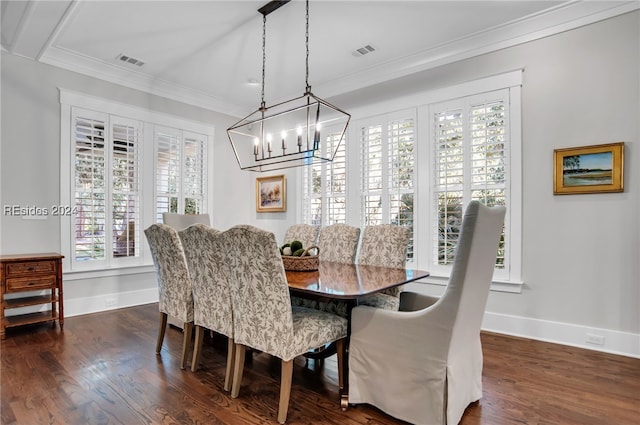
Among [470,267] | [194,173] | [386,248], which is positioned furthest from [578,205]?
[194,173]

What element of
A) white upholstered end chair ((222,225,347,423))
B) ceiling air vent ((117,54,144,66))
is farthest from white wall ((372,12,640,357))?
ceiling air vent ((117,54,144,66))

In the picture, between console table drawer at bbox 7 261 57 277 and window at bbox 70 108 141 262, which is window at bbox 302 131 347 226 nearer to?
window at bbox 70 108 141 262

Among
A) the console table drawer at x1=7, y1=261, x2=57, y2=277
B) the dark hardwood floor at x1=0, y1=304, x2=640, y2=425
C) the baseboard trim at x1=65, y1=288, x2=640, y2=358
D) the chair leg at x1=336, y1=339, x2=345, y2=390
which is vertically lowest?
the dark hardwood floor at x1=0, y1=304, x2=640, y2=425

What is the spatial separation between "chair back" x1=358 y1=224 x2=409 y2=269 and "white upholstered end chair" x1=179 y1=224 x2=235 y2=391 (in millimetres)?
1338

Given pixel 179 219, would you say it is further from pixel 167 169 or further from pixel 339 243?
pixel 339 243

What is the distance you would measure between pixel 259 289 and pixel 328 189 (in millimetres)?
3109

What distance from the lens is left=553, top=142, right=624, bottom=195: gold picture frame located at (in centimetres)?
279

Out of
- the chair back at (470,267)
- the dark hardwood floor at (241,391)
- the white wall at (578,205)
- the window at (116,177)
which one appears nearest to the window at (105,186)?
the window at (116,177)

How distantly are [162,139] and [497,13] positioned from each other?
4318mm

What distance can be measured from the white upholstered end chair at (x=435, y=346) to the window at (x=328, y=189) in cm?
281

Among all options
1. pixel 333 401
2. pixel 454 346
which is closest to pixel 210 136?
pixel 333 401

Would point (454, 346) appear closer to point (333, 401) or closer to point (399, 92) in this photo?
point (333, 401)

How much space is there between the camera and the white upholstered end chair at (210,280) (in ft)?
7.03

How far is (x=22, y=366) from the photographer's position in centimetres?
255
